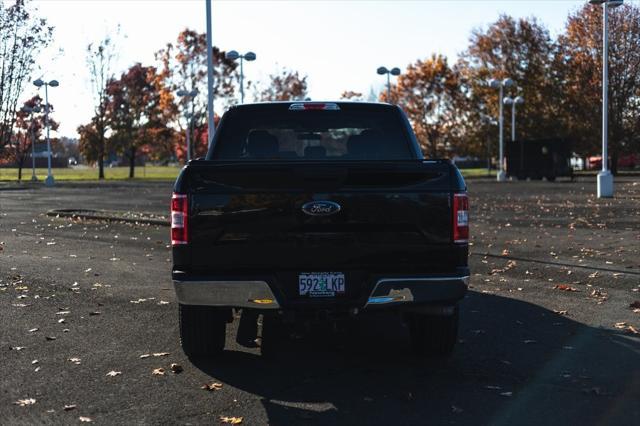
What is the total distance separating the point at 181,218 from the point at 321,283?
1.03 m

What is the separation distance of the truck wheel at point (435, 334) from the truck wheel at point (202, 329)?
1.53m

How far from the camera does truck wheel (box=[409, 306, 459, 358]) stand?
5.90 meters

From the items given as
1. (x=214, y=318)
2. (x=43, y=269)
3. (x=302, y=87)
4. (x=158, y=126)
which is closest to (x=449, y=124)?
(x=302, y=87)

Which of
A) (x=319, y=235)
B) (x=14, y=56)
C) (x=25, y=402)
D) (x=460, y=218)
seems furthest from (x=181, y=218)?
(x=14, y=56)

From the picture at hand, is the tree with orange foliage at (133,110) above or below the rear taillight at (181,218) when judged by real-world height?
above

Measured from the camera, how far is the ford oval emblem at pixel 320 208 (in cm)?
506

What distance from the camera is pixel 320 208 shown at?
5059 millimetres

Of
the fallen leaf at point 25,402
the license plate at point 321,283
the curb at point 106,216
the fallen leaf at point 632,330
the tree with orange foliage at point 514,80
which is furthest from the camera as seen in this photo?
the tree with orange foliage at point 514,80

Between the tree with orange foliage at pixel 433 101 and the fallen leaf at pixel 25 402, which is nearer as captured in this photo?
the fallen leaf at pixel 25 402

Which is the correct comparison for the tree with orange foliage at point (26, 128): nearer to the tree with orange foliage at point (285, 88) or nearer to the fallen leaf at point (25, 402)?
the tree with orange foliage at point (285, 88)

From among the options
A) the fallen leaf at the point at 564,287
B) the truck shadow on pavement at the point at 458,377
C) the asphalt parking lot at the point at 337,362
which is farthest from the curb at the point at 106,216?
the truck shadow on pavement at the point at 458,377

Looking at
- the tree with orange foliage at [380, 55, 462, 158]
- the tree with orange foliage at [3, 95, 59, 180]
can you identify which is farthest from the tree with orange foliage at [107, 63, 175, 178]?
the tree with orange foliage at [380, 55, 462, 158]

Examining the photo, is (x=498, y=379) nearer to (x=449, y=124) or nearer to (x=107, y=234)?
(x=107, y=234)

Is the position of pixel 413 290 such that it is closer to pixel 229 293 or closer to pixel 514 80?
pixel 229 293
